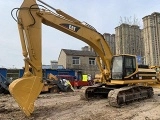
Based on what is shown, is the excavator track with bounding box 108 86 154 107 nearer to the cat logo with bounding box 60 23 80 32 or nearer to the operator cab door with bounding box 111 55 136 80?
the operator cab door with bounding box 111 55 136 80

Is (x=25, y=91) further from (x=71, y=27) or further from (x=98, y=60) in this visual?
(x=98, y=60)

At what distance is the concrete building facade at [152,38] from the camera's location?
36750 mm

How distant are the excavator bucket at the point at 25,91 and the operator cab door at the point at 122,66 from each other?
4.70m

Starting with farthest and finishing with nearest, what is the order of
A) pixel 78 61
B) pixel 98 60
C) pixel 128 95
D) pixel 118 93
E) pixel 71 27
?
pixel 78 61, pixel 98 60, pixel 128 95, pixel 71 27, pixel 118 93

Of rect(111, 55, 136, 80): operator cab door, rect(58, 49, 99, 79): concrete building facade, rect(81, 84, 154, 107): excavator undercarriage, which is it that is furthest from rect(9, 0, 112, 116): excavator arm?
rect(58, 49, 99, 79): concrete building facade

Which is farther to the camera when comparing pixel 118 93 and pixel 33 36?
pixel 118 93

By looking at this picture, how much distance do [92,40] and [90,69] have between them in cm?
3030

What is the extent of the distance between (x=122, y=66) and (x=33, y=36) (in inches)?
188

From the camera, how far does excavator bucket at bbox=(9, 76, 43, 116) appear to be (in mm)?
8289

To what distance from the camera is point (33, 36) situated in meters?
9.41

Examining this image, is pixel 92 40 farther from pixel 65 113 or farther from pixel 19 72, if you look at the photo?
pixel 19 72

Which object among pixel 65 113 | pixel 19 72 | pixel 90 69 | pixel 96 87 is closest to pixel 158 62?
pixel 90 69

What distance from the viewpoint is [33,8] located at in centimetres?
968


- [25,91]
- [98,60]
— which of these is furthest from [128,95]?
[25,91]
